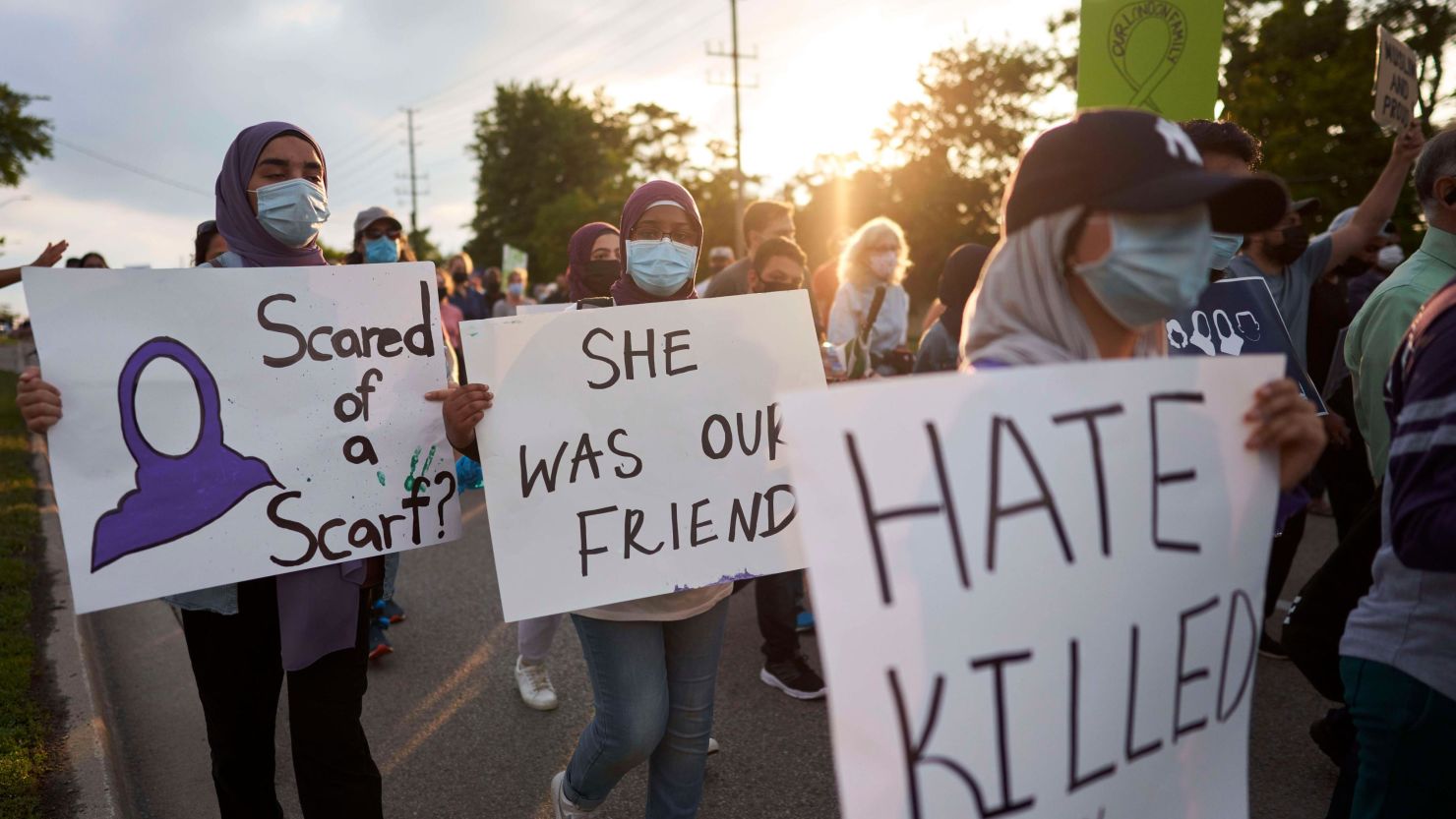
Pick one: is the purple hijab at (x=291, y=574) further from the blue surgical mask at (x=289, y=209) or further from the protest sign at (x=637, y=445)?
the protest sign at (x=637, y=445)

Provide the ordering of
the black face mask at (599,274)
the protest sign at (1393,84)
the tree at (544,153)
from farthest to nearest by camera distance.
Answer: the tree at (544,153) < the protest sign at (1393,84) < the black face mask at (599,274)

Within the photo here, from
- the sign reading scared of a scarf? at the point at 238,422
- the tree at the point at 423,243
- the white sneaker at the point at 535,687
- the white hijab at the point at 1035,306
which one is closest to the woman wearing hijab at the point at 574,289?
the white sneaker at the point at 535,687

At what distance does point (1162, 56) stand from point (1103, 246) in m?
2.86

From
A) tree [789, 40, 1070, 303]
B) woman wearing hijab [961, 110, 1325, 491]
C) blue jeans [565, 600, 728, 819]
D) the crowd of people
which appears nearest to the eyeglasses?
the crowd of people

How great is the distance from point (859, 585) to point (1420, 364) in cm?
114

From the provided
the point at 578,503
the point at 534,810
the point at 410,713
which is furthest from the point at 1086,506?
the point at 410,713

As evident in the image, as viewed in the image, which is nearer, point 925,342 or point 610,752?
point 610,752

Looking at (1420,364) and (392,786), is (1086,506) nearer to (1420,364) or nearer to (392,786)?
(1420,364)

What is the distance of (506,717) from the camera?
12.7 ft

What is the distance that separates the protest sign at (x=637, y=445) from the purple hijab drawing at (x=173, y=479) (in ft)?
2.11

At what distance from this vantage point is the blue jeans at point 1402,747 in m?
1.60

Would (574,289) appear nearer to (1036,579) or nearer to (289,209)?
(289,209)

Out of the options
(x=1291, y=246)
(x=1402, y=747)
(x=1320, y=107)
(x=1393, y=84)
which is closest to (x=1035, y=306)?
Result: (x=1402, y=747)

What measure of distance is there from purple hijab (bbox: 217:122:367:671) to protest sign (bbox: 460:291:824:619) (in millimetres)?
423
